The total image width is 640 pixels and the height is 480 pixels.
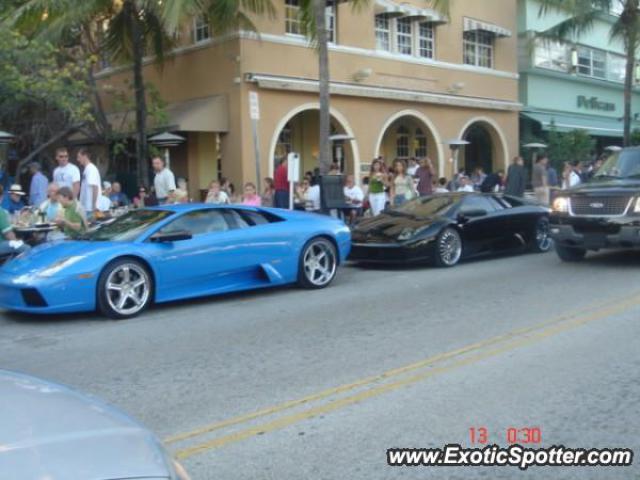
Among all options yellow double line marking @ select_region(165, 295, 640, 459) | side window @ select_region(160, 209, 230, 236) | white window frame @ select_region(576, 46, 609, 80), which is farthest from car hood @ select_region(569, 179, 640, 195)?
white window frame @ select_region(576, 46, 609, 80)

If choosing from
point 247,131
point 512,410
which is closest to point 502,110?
point 247,131

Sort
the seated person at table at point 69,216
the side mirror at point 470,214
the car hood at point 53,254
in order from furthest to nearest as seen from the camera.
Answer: the side mirror at point 470,214 < the seated person at table at point 69,216 < the car hood at point 53,254

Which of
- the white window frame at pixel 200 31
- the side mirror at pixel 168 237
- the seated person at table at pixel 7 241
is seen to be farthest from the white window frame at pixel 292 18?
the side mirror at pixel 168 237

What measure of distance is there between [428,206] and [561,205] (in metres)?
2.21

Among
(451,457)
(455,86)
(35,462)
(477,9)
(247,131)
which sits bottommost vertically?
(451,457)

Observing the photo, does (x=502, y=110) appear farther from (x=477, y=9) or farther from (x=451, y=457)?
(x=451, y=457)

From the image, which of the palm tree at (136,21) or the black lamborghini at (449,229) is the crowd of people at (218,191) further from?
the palm tree at (136,21)

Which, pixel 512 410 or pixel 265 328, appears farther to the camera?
pixel 265 328

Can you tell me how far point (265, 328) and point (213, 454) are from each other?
137 inches

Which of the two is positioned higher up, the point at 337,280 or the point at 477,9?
the point at 477,9

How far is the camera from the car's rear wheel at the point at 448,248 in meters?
12.1

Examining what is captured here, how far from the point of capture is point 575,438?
452cm

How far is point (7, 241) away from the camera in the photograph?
10297 millimetres

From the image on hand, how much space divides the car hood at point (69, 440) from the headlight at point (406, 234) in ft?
30.1
